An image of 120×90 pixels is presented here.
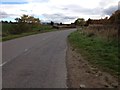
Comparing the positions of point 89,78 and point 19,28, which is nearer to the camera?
point 89,78

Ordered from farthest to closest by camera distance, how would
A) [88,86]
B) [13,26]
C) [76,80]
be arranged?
[13,26]
[76,80]
[88,86]

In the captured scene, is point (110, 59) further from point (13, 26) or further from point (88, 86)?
point (13, 26)

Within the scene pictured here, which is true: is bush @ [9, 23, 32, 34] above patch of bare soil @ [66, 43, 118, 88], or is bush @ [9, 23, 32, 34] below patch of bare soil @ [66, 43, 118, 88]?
below

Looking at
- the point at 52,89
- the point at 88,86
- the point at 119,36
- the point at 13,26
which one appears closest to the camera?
the point at 52,89

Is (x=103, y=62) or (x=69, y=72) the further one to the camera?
(x=103, y=62)

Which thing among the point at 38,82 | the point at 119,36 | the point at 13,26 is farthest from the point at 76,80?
the point at 13,26

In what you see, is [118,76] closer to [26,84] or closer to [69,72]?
[69,72]

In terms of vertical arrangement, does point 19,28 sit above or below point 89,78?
below

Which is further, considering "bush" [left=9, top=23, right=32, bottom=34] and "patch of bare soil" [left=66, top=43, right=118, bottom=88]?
"bush" [left=9, top=23, right=32, bottom=34]

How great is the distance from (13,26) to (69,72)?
52368mm

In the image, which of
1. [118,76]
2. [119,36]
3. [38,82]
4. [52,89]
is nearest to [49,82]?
[38,82]

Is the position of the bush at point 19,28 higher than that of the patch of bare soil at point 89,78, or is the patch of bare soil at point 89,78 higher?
the patch of bare soil at point 89,78

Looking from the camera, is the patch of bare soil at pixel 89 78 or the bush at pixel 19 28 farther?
the bush at pixel 19 28

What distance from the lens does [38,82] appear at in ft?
30.6
